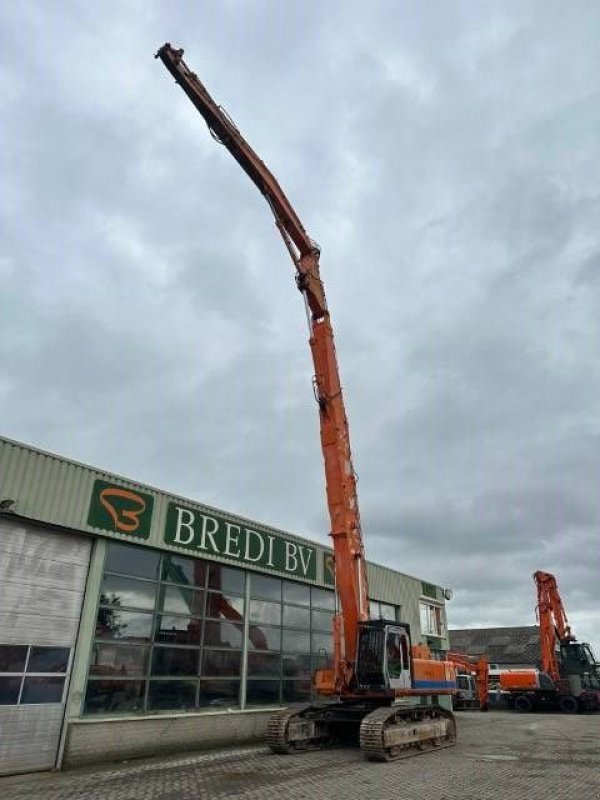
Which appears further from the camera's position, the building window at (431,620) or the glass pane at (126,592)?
the building window at (431,620)

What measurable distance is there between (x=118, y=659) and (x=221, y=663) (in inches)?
149

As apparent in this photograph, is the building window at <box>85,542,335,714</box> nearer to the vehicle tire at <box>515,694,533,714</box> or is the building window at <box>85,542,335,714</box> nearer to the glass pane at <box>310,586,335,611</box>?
the glass pane at <box>310,586,335,611</box>

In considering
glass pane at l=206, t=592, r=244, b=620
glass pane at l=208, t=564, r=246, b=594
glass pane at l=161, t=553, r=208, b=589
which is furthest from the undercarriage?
glass pane at l=161, t=553, r=208, b=589

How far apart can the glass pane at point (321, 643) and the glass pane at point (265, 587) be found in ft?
8.42

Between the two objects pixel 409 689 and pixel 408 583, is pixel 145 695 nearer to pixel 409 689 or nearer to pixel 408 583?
pixel 409 689

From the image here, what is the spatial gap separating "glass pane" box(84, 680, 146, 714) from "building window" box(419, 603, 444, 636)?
1762 cm

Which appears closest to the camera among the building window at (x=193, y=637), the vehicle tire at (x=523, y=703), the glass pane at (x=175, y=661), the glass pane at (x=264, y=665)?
the building window at (x=193, y=637)

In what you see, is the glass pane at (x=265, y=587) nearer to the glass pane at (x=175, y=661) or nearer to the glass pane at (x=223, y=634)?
the glass pane at (x=223, y=634)

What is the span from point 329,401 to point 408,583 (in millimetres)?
15087

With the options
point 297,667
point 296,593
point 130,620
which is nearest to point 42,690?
point 130,620

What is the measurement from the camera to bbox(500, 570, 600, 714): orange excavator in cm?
3259

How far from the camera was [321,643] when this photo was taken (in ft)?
73.5

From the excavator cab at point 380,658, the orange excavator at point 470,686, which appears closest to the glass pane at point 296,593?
the excavator cab at point 380,658

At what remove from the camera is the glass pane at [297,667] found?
67.5ft
